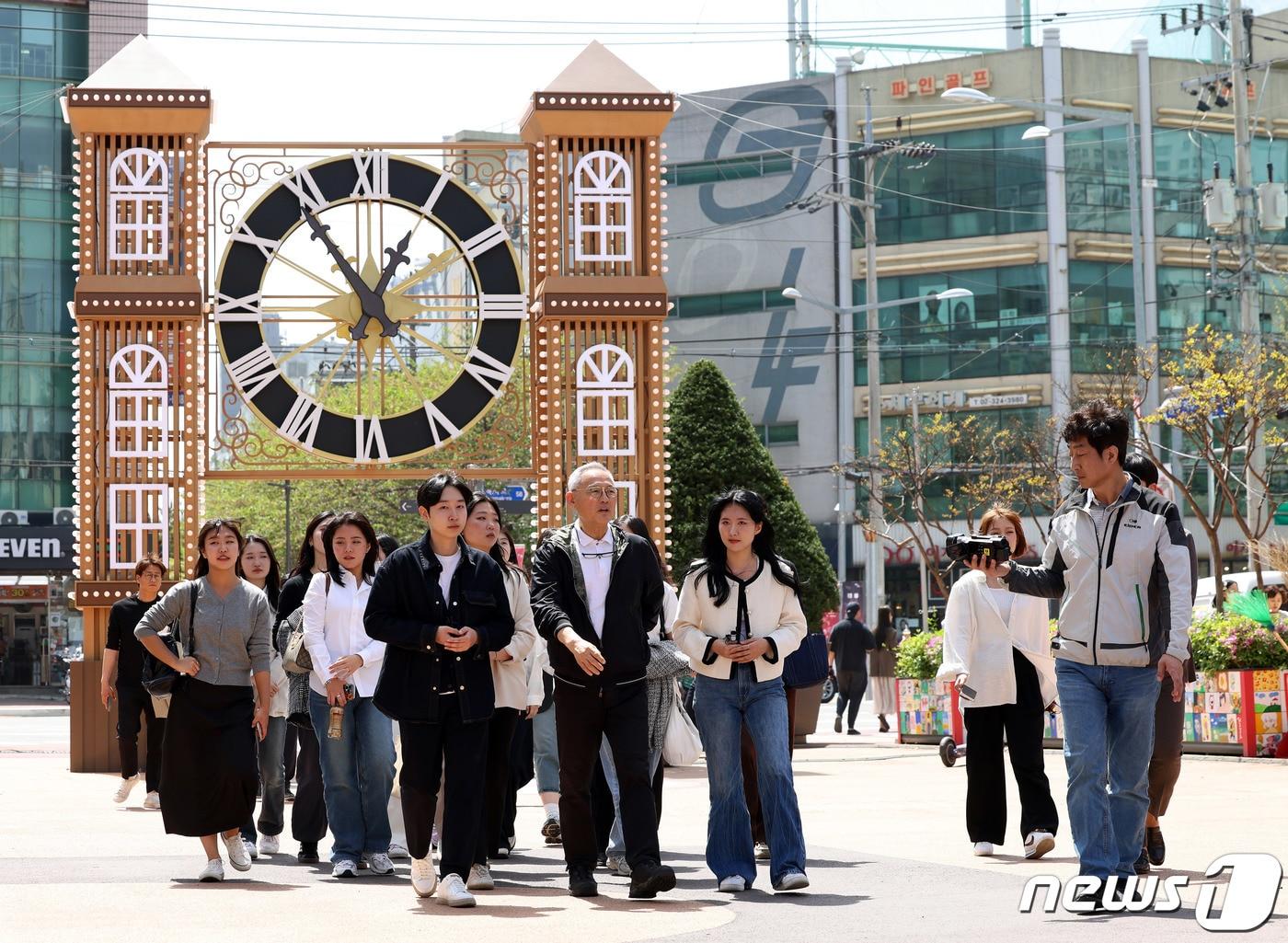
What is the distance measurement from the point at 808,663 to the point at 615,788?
135cm

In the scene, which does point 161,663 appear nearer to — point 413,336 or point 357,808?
point 357,808

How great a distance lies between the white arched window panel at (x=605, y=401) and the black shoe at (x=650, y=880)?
8.57 meters

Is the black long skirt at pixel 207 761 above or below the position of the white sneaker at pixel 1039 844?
above

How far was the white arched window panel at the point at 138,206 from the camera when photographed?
1691cm

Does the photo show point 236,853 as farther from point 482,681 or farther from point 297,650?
point 482,681

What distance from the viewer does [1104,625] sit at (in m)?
7.66

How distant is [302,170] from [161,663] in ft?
27.5

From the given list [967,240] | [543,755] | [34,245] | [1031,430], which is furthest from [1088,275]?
[543,755]

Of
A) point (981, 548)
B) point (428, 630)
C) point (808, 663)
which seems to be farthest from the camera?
point (808, 663)

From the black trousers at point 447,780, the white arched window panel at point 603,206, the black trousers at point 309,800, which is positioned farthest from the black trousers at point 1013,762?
the white arched window panel at point 603,206

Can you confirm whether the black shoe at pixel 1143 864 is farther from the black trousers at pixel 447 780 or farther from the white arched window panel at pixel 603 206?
the white arched window panel at pixel 603 206

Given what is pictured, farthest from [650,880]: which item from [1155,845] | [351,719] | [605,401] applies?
[605,401]

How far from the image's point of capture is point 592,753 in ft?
28.5

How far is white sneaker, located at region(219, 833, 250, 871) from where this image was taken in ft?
30.3
